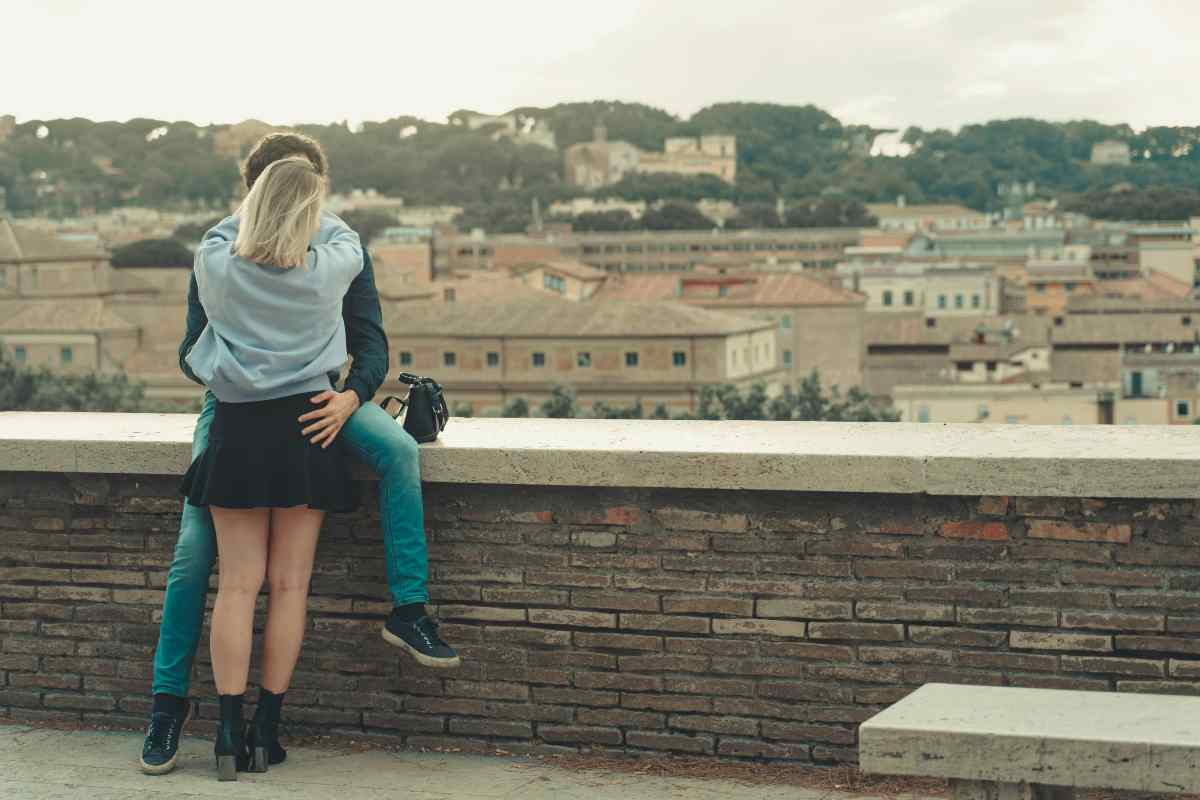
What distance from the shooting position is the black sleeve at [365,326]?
11.4ft

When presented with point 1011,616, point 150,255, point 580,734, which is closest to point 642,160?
point 150,255

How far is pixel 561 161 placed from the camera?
5566 inches

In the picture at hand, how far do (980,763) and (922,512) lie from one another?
2.45 feet

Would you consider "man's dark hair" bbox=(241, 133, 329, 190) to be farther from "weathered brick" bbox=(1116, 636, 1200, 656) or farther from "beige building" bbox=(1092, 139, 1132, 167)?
"beige building" bbox=(1092, 139, 1132, 167)

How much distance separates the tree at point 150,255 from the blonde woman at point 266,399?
306 feet

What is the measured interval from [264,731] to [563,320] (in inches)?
2607

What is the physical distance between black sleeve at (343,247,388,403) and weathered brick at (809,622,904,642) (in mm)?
894

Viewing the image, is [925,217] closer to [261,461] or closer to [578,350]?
[578,350]

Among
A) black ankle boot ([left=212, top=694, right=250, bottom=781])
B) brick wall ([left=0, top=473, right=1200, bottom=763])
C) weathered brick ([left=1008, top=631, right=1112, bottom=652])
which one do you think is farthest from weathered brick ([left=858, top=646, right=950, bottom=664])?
black ankle boot ([left=212, top=694, right=250, bottom=781])

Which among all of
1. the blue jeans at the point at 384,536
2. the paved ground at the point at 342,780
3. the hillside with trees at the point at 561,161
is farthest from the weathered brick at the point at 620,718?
the hillside with trees at the point at 561,161

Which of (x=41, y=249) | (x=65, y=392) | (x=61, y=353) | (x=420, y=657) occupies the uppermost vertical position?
(x=420, y=657)

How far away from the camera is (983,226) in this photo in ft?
382

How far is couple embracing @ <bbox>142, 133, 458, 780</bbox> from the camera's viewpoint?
10.7 ft

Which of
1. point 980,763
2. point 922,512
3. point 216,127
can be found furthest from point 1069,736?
point 216,127
